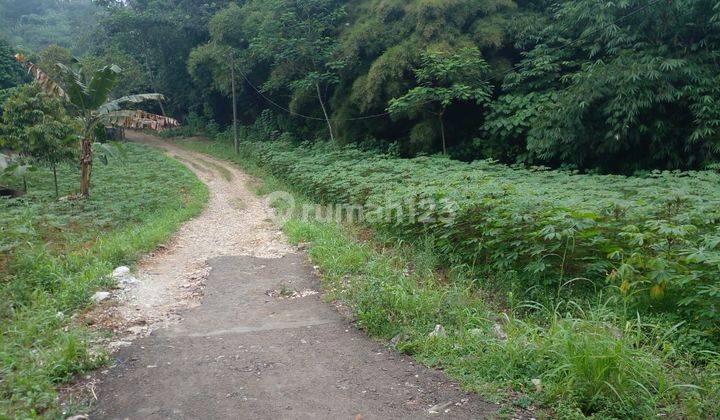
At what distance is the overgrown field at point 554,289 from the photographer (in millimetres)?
3494

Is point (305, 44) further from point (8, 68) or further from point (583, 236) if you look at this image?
point (8, 68)

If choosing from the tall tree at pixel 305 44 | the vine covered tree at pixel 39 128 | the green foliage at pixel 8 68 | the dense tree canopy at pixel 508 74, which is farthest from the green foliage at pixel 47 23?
the vine covered tree at pixel 39 128

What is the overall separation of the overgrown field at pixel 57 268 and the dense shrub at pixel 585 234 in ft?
14.3

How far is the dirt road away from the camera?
12.1 feet

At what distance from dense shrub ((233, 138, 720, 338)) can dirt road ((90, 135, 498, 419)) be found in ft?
6.24

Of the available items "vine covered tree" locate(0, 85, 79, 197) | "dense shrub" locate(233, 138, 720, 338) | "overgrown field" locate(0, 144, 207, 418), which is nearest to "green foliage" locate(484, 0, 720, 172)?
"dense shrub" locate(233, 138, 720, 338)

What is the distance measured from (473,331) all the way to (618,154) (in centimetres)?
1146

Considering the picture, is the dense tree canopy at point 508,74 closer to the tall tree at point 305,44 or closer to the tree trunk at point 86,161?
the tall tree at point 305,44

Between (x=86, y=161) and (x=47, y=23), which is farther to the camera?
(x=47, y=23)

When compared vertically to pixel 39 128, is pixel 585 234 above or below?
below

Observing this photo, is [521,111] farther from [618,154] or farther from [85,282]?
[85,282]

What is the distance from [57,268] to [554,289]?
242 inches

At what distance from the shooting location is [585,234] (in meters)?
5.16
